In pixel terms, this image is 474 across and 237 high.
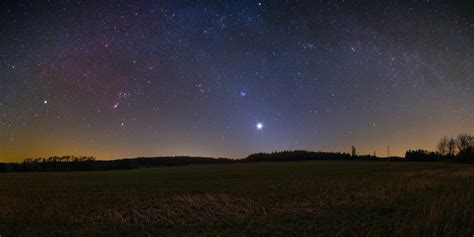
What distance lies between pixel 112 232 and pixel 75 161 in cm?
13413

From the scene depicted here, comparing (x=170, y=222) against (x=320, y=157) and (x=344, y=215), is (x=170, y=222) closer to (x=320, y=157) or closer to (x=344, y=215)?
(x=344, y=215)

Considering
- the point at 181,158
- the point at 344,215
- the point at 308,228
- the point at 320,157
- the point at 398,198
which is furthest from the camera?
the point at 320,157

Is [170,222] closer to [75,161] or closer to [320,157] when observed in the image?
[75,161]

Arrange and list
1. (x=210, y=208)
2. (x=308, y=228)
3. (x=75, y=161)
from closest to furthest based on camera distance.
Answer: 1. (x=308, y=228)
2. (x=210, y=208)
3. (x=75, y=161)

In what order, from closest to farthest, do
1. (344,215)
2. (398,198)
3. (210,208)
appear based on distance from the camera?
(344,215)
(210,208)
(398,198)

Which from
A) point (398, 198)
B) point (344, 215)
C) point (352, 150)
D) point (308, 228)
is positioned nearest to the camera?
point (308, 228)

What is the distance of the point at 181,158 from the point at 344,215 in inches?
5209

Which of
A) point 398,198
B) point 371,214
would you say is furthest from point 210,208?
point 398,198

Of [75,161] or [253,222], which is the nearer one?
[253,222]

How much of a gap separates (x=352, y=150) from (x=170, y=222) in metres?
184

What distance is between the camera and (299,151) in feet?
→ 533

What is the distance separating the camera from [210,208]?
17.0 metres

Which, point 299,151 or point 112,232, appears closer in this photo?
point 112,232

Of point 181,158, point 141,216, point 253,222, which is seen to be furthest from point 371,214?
point 181,158
